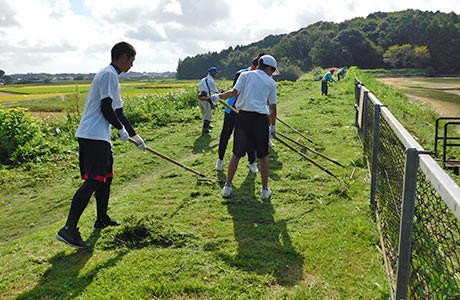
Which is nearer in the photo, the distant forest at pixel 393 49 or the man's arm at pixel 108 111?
the man's arm at pixel 108 111

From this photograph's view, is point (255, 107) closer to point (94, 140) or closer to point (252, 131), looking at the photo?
point (252, 131)

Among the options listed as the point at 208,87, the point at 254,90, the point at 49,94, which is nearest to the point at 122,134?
the point at 254,90

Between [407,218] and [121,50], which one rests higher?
[121,50]

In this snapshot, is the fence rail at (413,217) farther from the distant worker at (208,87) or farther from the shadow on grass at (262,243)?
the distant worker at (208,87)

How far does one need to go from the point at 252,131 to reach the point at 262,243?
1656 mm

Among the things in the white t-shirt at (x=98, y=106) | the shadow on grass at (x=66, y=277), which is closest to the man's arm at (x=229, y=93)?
the white t-shirt at (x=98, y=106)

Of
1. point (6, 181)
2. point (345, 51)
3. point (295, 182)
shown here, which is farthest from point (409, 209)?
point (345, 51)

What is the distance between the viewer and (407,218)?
253 cm

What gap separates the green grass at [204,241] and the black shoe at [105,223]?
3.8 inches

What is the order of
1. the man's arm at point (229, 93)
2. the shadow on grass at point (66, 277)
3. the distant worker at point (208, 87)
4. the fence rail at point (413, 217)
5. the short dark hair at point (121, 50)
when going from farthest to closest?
the distant worker at point (208, 87) < the man's arm at point (229, 93) < the short dark hair at point (121, 50) < the shadow on grass at point (66, 277) < the fence rail at point (413, 217)

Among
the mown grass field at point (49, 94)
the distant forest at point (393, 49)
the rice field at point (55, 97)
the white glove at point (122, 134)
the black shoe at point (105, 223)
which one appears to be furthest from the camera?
the distant forest at point (393, 49)

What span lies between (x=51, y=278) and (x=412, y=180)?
3.34 m

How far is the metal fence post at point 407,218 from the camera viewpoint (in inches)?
96.9

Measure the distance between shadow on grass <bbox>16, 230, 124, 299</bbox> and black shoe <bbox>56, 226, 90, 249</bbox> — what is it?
0.34ft
